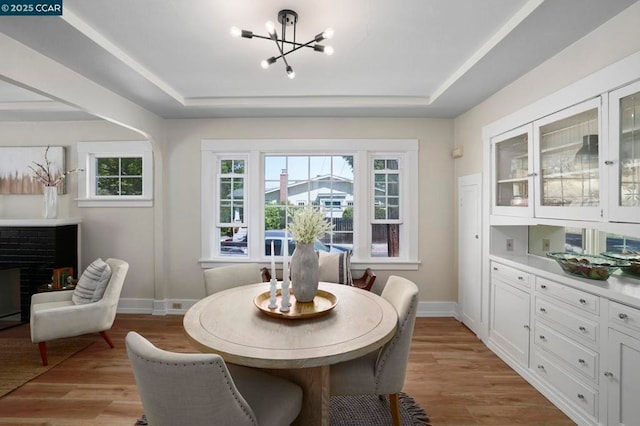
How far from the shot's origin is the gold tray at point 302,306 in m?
1.68

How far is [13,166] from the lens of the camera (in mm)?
3947

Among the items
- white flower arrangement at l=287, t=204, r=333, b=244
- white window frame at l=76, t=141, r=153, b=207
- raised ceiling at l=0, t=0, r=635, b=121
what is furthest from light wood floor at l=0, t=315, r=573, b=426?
raised ceiling at l=0, t=0, r=635, b=121

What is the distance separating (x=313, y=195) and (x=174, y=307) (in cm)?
229

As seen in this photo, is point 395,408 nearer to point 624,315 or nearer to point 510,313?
point 624,315

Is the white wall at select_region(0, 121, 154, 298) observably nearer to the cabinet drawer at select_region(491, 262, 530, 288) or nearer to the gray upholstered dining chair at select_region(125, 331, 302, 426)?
the gray upholstered dining chair at select_region(125, 331, 302, 426)

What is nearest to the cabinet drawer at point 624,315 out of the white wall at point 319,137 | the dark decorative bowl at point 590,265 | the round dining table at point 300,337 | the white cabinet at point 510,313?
the dark decorative bowl at point 590,265

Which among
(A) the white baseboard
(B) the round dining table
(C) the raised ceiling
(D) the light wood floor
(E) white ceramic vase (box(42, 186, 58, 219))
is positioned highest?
(C) the raised ceiling

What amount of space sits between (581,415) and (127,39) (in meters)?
3.96

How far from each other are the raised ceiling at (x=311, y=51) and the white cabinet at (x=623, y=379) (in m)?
1.87

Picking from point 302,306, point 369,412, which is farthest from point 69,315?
point 369,412

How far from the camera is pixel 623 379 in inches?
66.3

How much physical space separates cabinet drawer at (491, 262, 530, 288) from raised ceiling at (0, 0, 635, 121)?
1.68 meters

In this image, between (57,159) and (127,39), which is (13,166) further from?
(127,39)

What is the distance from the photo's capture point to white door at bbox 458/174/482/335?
327 centimetres
